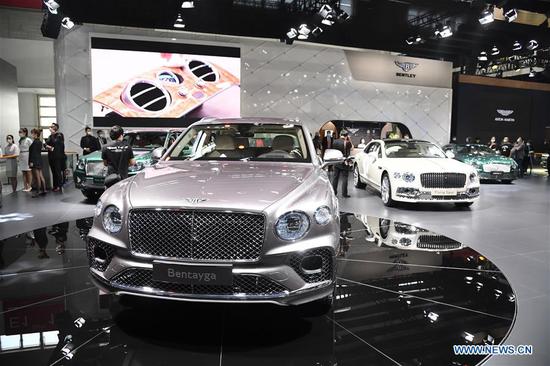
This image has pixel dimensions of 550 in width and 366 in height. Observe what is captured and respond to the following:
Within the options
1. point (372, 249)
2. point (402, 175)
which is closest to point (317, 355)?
point (372, 249)

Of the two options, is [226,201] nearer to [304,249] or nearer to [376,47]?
[304,249]

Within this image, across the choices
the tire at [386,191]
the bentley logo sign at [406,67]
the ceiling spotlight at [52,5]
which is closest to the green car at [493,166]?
the tire at [386,191]

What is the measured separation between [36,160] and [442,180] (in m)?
8.20

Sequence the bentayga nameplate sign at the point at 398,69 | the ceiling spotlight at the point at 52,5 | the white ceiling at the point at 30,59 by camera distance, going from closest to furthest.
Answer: the ceiling spotlight at the point at 52,5, the white ceiling at the point at 30,59, the bentayga nameplate sign at the point at 398,69

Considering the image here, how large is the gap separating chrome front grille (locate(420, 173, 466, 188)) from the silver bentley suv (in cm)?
490

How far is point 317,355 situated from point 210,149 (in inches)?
83.1

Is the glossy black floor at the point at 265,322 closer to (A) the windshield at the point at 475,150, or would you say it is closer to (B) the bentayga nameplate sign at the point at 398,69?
(A) the windshield at the point at 475,150

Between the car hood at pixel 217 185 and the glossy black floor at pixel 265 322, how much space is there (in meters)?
0.91

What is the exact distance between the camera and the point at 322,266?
241 cm

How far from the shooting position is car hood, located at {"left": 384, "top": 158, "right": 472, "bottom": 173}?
6.99 metres

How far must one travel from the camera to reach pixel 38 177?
8766 millimetres

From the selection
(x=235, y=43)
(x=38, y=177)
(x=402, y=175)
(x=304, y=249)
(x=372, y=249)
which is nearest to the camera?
(x=304, y=249)

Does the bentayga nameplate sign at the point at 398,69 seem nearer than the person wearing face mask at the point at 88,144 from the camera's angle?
No

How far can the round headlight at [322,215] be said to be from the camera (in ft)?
7.97
